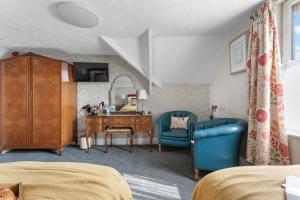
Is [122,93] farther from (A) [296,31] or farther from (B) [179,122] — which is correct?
(A) [296,31]

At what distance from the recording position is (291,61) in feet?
7.29

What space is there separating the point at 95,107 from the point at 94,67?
0.89 metres

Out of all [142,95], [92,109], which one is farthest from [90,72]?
[142,95]

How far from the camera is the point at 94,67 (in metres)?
4.48

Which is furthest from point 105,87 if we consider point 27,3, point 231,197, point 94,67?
point 231,197

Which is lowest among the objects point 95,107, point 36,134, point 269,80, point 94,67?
point 36,134

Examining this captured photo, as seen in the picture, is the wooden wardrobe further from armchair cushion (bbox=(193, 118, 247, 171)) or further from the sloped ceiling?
armchair cushion (bbox=(193, 118, 247, 171))

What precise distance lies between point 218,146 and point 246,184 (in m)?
1.57

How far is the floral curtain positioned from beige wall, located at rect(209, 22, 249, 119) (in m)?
0.68

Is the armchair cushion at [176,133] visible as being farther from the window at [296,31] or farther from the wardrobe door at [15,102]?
the wardrobe door at [15,102]

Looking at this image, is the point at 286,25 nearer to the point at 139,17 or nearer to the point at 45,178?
the point at 139,17

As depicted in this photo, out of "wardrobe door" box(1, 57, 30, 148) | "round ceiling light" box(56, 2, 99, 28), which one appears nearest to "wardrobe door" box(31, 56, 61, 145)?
"wardrobe door" box(1, 57, 30, 148)

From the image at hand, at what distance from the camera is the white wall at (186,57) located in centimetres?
378

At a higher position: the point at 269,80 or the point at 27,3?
the point at 27,3
